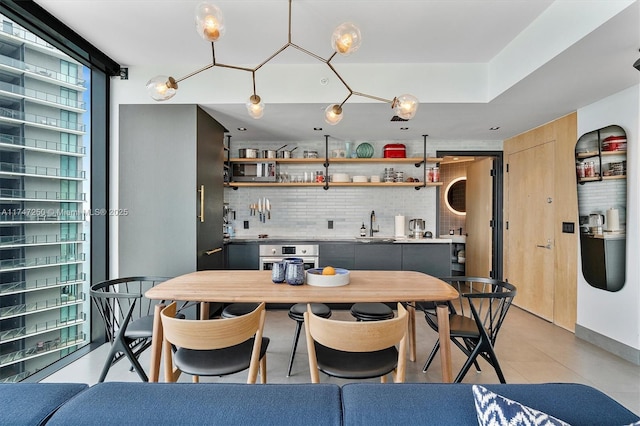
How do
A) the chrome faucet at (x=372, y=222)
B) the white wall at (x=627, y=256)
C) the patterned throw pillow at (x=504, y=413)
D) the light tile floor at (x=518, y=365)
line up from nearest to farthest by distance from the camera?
1. the patterned throw pillow at (x=504, y=413)
2. the light tile floor at (x=518, y=365)
3. the white wall at (x=627, y=256)
4. the chrome faucet at (x=372, y=222)

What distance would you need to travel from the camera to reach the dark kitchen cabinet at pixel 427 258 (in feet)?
13.6

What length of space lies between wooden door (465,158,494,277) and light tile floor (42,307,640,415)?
170cm

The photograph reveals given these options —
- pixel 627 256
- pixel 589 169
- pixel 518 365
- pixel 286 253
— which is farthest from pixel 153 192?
pixel 627 256

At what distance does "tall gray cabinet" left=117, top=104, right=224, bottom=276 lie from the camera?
10.3 feet

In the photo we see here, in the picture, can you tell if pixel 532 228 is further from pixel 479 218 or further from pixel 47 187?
pixel 47 187

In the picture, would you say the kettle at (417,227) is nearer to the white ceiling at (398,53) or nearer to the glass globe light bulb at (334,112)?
the white ceiling at (398,53)

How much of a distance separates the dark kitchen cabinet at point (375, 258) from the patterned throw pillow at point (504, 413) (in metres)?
3.33

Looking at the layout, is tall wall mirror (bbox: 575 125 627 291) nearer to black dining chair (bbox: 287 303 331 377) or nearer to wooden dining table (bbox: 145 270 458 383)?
wooden dining table (bbox: 145 270 458 383)

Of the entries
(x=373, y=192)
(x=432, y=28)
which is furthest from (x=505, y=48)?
(x=373, y=192)

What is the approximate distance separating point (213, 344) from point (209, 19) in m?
1.62

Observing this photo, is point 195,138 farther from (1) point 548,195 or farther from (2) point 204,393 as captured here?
(1) point 548,195

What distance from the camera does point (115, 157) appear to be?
10.3ft

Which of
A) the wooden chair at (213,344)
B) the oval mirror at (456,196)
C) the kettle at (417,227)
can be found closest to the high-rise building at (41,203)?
the wooden chair at (213,344)

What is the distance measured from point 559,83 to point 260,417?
330 cm
